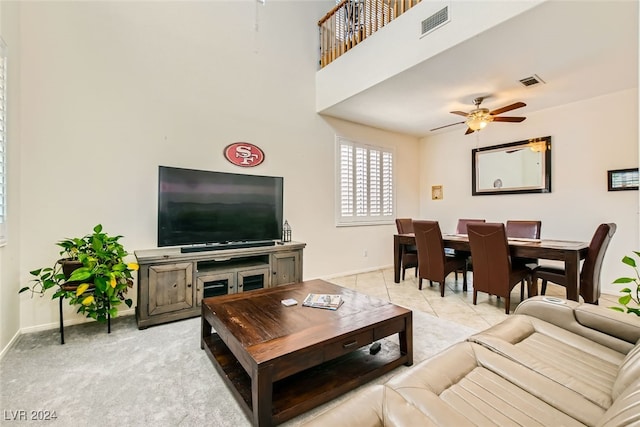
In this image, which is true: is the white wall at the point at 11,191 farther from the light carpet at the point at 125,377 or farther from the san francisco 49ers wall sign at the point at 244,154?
the san francisco 49ers wall sign at the point at 244,154

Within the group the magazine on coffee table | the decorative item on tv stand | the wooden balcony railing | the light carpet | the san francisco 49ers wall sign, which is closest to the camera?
the light carpet

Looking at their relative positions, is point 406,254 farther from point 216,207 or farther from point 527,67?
point 216,207

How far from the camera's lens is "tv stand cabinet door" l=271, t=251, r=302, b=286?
3.53 meters

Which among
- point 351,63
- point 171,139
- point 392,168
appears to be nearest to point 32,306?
point 171,139

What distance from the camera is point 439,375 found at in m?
1.18

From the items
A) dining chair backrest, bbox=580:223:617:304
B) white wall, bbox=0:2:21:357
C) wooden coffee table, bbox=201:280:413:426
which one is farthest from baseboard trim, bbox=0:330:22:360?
dining chair backrest, bbox=580:223:617:304

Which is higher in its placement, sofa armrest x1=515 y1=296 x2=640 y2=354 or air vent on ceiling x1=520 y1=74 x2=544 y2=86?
air vent on ceiling x1=520 y1=74 x2=544 y2=86

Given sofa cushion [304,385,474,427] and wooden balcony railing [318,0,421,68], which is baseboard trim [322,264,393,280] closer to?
wooden balcony railing [318,0,421,68]

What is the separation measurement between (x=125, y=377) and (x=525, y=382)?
2.33 meters

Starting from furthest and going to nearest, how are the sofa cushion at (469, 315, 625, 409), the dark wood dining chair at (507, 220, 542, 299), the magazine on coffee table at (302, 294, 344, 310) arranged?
the dark wood dining chair at (507, 220, 542, 299)
the magazine on coffee table at (302, 294, 344, 310)
the sofa cushion at (469, 315, 625, 409)

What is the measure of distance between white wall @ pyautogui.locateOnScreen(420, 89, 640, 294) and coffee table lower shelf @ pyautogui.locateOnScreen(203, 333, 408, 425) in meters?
3.78

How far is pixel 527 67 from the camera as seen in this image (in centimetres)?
309

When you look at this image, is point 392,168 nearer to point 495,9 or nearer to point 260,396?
point 495,9

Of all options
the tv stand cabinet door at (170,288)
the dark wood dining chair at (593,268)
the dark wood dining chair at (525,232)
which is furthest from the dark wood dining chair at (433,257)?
the tv stand cabinet door at (170,288)
